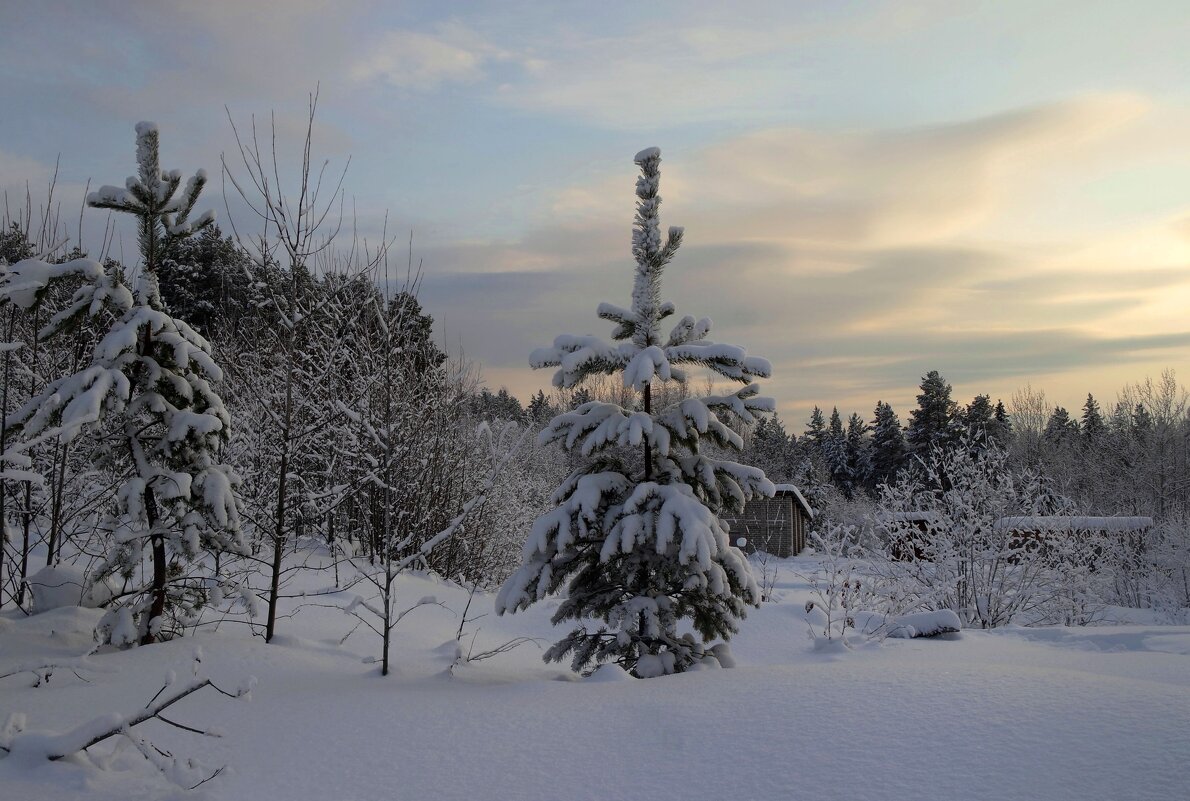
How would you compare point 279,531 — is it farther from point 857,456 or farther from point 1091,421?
point 1091,421

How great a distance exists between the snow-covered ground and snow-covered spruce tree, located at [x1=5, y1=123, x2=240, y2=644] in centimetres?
77

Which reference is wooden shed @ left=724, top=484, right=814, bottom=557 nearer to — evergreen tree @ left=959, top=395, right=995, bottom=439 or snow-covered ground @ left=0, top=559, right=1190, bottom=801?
evergreen tree @ left=959, top=395, right=995, bottom=439

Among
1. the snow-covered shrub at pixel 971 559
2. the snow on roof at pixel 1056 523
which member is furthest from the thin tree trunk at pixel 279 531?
the snow on roof at pixel 1056 523

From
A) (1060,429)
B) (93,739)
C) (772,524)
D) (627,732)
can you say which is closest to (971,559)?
(627,732)

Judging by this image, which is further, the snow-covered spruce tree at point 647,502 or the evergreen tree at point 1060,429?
the evergreen tree at point 1060,429

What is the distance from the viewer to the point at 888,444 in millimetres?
53281

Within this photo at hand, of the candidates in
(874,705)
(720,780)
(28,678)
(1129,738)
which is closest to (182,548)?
(28,678)

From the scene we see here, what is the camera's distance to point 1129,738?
3553 mm

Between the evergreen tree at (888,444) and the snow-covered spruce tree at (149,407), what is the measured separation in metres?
50.9

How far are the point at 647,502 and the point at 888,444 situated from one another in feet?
167

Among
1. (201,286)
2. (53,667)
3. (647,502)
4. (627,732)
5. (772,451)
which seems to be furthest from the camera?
(772,451)

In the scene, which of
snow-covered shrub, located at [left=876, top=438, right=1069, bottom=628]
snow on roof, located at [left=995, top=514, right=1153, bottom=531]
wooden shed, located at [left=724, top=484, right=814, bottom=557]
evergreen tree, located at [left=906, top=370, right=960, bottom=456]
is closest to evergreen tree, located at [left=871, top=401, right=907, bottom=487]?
evergreen tree, located at [left=906, top=370, right=960, bottom=456]

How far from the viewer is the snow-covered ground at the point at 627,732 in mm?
3430

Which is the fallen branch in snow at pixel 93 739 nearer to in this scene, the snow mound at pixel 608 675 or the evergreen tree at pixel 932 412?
the snow mound at pixel 608 675
